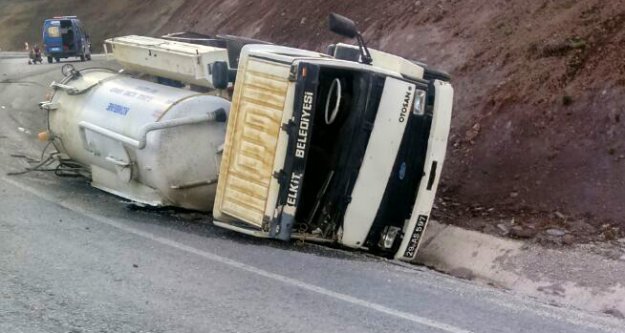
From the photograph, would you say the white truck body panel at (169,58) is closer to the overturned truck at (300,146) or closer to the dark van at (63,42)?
the overturned truck at (300,146)

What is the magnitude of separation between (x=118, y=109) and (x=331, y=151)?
8.64 feet

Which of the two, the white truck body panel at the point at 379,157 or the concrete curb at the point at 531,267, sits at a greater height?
the white truck body panel at the point at 379,157

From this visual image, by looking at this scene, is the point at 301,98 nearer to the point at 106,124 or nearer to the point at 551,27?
the point at 106,124

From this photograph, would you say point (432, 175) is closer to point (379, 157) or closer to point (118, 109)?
point (379, 157)

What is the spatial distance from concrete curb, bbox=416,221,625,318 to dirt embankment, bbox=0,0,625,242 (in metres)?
0.27

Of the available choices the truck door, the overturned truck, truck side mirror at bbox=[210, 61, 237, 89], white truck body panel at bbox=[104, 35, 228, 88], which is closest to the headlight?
the overturned truck

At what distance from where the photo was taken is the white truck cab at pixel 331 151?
21.2ft

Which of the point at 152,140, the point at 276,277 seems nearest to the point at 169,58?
the point at 152,140

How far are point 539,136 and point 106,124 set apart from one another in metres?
4.84

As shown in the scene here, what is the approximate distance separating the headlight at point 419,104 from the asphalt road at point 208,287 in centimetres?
141

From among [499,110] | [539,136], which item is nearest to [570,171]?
[539,136]

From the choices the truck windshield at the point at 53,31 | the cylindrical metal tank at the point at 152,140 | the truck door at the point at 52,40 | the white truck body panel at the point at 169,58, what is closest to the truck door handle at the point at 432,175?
the cylindrical metal tank at the point at 152,140

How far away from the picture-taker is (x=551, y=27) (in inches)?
383

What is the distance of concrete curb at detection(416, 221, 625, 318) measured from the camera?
631 cm
